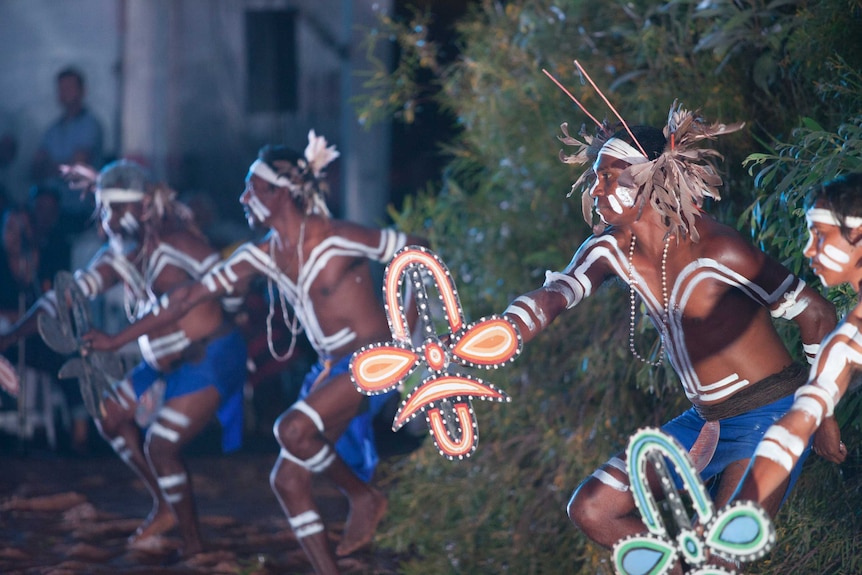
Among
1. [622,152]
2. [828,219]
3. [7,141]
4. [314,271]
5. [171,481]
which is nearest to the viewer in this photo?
[828,219]

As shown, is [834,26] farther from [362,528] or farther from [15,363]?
[15,363]

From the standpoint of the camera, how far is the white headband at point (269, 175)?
13.7 ft

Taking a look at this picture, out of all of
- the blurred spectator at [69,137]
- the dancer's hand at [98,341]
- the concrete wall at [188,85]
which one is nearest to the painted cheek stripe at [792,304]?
the dancer's hand at [98,341]

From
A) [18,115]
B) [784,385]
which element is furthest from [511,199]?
[18,115]

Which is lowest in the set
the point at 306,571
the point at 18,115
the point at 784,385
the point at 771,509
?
the point at 306,571

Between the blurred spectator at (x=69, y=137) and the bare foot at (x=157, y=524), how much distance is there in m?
2.44

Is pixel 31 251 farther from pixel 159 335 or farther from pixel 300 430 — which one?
pixel 300 430

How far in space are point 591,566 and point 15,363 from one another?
4.14m

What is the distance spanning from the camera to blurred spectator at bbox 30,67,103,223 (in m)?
6.18

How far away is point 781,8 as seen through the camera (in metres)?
3.85

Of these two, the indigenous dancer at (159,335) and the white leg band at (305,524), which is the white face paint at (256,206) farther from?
the white leg band at (305,524)

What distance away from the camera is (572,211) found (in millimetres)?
4621

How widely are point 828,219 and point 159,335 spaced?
3291 millimetres

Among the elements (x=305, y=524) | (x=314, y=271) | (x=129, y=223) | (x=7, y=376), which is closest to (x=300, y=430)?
(x=305, y=524)
